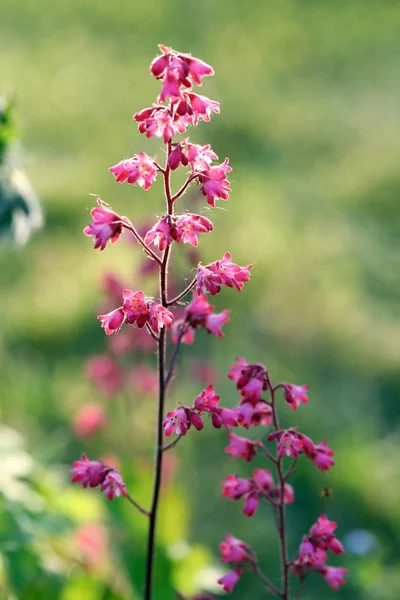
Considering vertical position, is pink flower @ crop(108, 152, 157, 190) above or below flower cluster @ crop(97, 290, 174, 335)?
above

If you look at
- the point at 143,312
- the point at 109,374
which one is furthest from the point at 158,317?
the point at 109,374

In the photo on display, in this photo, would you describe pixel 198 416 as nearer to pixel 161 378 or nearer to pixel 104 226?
pixel 161 378

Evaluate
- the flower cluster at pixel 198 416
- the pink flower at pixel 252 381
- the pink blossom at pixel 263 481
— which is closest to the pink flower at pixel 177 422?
the flower cluster at pixel 198 416

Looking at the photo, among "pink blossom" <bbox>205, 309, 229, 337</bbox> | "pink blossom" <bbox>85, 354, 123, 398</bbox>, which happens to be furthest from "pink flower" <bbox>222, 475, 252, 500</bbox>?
"pink blossom" <bbox>85, 354, 123, 398</bbox>

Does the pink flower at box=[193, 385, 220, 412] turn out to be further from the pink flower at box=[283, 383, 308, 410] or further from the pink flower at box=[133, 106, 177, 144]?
the pink flower at box=[133, 106, 177, 144]

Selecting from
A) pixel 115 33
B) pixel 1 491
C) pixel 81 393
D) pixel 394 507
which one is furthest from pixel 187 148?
pixel 115 33

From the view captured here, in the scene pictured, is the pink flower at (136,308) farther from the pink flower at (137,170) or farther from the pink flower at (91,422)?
the pink flower at (91,422)
